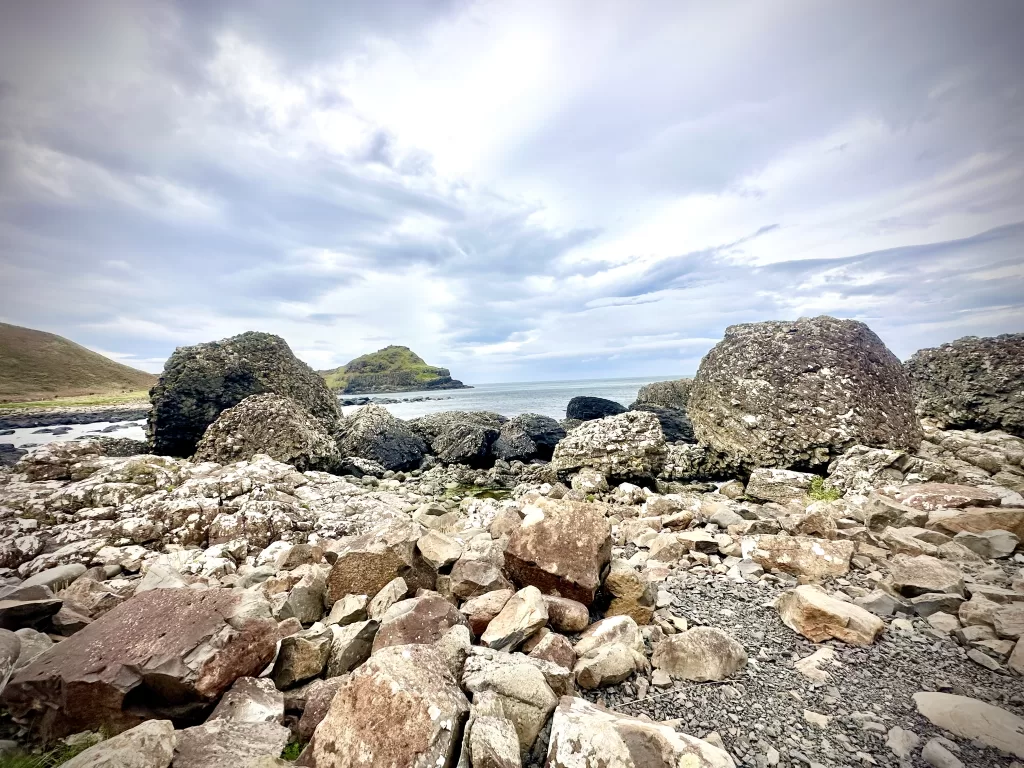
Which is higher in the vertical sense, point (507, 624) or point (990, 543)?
point (507, 624)

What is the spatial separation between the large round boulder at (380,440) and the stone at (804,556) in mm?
15946

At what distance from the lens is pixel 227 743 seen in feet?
9.02

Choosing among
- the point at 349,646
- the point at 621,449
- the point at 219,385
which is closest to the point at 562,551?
the point at 349,646

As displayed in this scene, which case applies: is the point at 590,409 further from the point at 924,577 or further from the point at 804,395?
the point at 924,577

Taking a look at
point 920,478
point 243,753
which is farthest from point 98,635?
point 920,478

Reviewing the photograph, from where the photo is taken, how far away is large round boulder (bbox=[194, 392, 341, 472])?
545 inches

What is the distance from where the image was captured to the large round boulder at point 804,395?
471 inches

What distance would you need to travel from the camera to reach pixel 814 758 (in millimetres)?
2850

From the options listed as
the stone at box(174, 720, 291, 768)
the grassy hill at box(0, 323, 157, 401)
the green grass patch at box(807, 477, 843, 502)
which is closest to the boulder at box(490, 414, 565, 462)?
the green grass patch at box(807, 477, 843, 502)

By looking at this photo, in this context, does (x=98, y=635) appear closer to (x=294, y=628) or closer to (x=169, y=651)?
(x=169, y=651)

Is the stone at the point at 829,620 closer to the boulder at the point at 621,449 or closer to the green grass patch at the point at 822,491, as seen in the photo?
the green grass patch at the point at 822,491

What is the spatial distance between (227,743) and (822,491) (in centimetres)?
1297

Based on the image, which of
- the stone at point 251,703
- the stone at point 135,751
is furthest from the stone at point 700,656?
the stone at point 135,751

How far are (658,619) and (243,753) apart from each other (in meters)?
4.10
